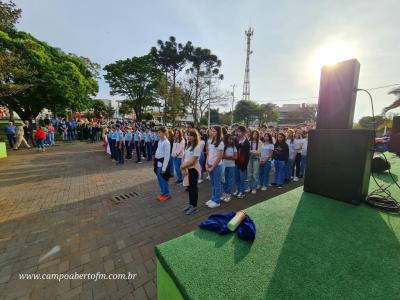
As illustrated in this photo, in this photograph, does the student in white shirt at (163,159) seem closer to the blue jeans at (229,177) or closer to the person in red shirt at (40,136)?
the blue jeans at (229,177)

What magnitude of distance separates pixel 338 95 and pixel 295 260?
9.04 feet

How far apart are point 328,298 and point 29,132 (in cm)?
2048

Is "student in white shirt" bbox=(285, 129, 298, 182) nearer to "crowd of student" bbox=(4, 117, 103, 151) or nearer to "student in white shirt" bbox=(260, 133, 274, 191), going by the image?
"student in white shirt" bbox=(260, 133, 274, 191)

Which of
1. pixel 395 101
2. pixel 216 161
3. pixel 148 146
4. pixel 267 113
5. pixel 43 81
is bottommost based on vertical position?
pixel 148 146

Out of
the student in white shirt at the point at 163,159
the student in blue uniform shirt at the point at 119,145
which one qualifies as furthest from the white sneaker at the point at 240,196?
the student in blue uniform shirt at the point at 119,145

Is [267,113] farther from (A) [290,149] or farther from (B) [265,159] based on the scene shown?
(B) [265,159]

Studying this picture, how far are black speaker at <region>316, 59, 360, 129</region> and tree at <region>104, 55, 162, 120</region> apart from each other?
30499mm

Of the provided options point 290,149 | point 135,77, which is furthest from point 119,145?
point 135,77

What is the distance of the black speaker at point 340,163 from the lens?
2844 mm

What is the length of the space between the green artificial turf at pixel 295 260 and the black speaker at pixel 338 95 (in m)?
1.48

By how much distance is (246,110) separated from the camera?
57.5 meters

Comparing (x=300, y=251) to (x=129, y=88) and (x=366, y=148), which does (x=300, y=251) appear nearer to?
(x=366, y=148)

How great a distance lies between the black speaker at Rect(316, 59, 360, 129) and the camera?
3.04m

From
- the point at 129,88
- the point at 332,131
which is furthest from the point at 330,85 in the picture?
the point at 129,88
